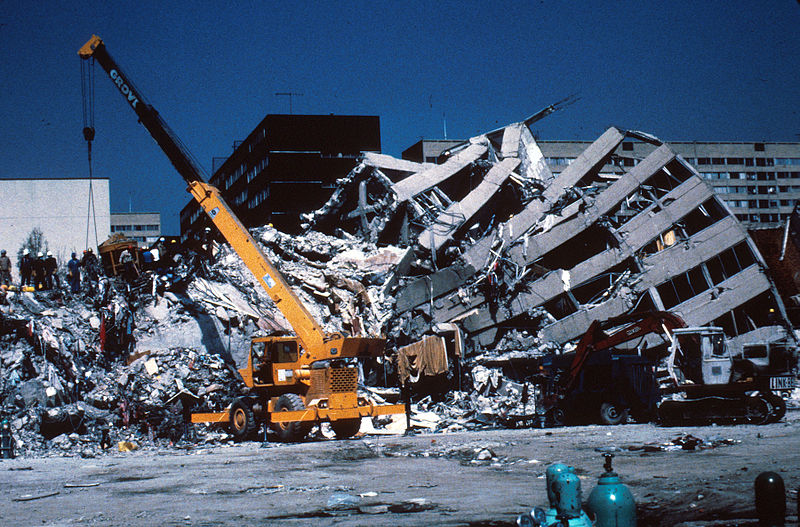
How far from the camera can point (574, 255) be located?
27.2 meters

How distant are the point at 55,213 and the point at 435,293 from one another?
25035 mm

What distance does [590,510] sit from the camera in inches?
Result: 238

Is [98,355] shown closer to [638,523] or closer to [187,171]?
[187,171]

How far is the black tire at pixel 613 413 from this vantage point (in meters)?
18.0

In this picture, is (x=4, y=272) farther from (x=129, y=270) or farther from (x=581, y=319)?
(x=581, y=319)

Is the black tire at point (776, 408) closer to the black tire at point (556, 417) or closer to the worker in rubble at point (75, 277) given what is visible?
the black tire at point (556, 417)

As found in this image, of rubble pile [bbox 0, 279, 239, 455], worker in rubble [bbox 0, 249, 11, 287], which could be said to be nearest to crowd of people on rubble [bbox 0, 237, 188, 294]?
worker in rubble [bbox 0, 249, 11, 287]

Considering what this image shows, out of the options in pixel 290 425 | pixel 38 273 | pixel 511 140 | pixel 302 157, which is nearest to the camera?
pixel 290 425

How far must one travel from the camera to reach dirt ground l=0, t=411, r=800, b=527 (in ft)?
25.9

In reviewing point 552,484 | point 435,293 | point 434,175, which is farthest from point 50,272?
point 552,484

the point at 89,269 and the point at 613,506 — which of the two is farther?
the point at 89,269

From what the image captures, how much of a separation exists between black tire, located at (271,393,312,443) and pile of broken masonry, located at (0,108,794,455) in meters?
2.27

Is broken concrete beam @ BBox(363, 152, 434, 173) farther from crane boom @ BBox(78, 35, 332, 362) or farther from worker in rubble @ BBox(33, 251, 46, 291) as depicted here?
worker in rubble @ BBox(33, 251, 46, 291)

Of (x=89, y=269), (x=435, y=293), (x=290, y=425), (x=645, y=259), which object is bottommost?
(x=290, y=425)
